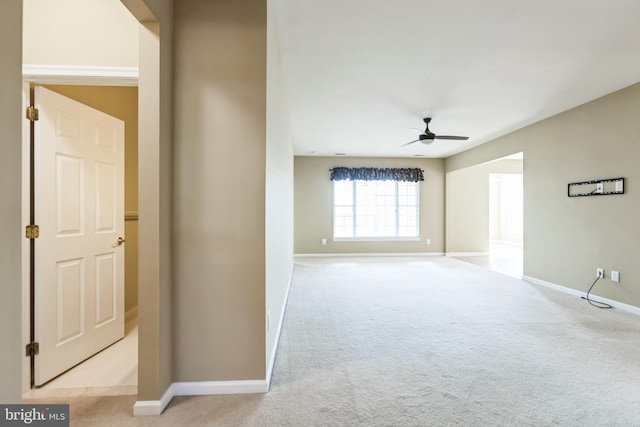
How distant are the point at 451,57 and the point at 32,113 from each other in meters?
3.36

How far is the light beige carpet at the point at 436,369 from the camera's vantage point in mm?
1617

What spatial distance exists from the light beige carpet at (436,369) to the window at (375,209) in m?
3.97

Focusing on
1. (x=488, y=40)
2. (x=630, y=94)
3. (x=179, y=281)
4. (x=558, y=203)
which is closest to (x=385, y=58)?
(x=488, y=40)

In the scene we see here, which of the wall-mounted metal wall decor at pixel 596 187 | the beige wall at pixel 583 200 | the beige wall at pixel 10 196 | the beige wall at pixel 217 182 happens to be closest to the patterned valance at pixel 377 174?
the beige wall at pixel 583 200

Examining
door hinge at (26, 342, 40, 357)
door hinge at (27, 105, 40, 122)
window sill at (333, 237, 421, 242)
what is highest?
door hinge at (27, 105, 40, 122)

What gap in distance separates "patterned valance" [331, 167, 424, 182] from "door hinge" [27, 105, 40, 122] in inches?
238

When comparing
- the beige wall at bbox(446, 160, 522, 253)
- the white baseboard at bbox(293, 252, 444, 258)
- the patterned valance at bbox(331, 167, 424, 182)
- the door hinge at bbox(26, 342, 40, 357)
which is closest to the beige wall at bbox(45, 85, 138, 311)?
the door hinge at bbox(26, 342, 40, 357)

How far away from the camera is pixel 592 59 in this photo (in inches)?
110

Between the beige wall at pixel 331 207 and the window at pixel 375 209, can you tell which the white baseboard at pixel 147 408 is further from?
the window at pixel 375 209

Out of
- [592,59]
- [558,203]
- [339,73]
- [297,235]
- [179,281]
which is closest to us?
[179,281]

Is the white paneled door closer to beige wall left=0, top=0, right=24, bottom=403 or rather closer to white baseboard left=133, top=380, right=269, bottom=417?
Result: white baseboard left=133, top=380, right=269, bottom=417

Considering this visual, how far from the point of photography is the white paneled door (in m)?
1.93

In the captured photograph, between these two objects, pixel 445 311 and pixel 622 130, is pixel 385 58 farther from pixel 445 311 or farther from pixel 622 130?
pixel 622 130

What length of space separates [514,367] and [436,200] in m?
6.24
